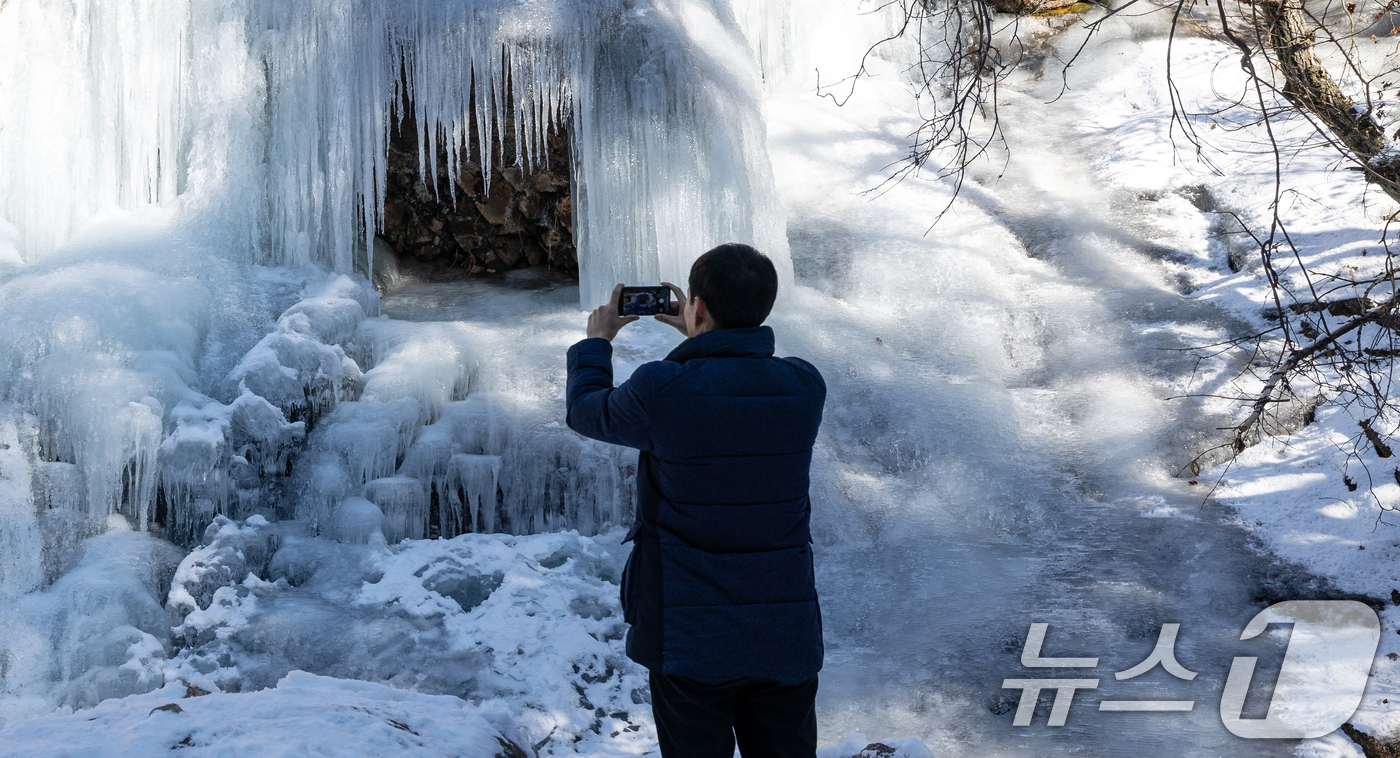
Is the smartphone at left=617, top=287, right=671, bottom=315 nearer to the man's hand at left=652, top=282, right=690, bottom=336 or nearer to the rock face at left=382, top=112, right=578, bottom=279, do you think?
the man's hand at left=652, top=282, right=690, bottom=336

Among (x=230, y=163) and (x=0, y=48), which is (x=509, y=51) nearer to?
(x=230, y=163)

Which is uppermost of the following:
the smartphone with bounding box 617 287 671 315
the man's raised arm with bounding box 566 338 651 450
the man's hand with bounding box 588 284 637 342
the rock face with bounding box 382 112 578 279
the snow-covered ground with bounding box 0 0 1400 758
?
the rock face with bounding box 382 112 578 279

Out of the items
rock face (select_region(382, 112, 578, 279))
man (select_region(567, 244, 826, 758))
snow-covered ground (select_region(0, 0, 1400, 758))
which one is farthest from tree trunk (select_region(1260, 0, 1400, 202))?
rock face (select_region(382, 112, 578, 279))

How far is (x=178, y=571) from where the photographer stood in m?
4.05

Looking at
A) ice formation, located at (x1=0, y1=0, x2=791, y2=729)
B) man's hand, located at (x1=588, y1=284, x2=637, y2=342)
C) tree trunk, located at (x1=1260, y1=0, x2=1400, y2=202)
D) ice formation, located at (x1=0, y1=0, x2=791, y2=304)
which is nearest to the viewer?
man's hand, located at (x1=588, y1=284, x2=637, y2=342)

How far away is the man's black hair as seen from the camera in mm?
1690

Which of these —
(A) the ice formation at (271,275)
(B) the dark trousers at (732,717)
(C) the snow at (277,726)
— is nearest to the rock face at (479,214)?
(A) the ice formation at (271,275)

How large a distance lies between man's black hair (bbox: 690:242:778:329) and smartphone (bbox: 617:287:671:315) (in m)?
0.25

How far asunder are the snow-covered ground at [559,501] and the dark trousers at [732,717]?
779 mm

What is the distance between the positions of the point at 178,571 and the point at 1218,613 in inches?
175

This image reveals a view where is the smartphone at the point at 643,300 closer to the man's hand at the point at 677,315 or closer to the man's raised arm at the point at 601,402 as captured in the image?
the man's hand at the point at 677,315

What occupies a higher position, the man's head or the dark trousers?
the man's head

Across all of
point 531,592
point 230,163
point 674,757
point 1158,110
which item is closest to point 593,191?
point 230,163

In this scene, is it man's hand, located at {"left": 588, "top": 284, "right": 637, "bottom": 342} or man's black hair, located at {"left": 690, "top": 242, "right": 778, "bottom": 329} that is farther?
man's hand, located at {"left": 588, "top": 284, "right": 637, "bottom": 342}
